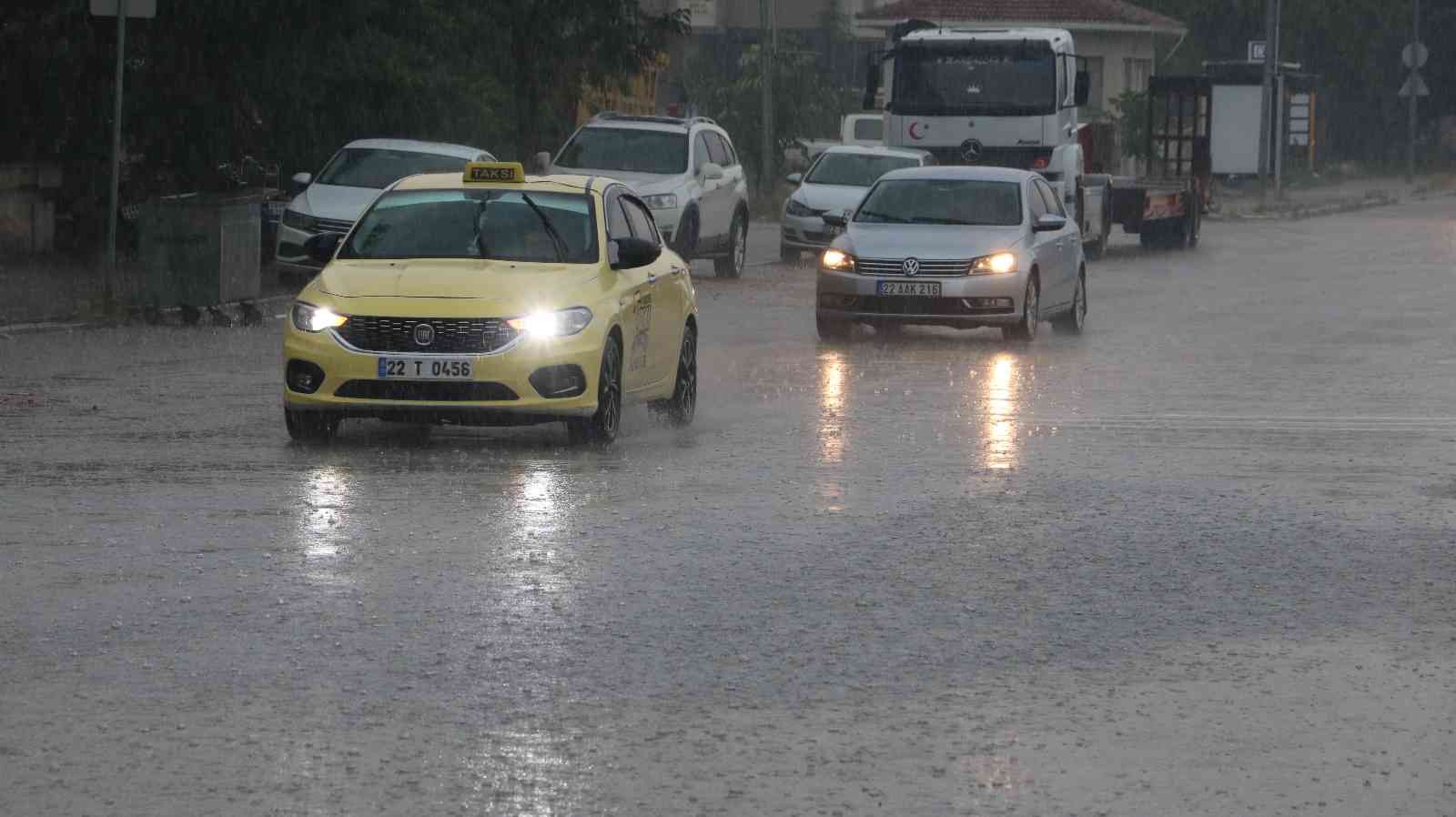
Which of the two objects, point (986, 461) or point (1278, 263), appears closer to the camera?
point (986, 461)

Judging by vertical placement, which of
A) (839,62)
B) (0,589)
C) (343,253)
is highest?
(839,62)

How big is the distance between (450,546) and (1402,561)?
3.70 meters

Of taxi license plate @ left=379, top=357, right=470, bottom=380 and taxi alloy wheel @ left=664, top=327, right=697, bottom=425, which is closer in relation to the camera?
taxi license plate @ left=379, top=357, right=470, bottom=380

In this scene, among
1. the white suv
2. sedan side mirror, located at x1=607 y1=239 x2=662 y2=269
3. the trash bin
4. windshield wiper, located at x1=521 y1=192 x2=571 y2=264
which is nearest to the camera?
sedan side mirror, located at x1=607 y1=239 x2=662 y2=269

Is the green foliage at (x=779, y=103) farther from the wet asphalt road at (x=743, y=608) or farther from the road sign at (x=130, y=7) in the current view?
the wet asphalt road at (x=743, y=608)

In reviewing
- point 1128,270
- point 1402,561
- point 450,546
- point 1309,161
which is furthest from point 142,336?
point 1309,161

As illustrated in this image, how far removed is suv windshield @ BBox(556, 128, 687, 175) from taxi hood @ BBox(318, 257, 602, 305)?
16.8 metres

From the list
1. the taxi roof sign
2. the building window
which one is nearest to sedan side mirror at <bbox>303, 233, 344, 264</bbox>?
the taxi roof sign

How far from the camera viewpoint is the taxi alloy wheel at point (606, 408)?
14172 millimetres

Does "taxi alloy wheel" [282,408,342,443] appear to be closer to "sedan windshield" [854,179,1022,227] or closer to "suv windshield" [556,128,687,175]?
"sedan windshield" [854,179,1022,227]

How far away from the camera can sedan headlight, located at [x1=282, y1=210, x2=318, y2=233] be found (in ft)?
88.0

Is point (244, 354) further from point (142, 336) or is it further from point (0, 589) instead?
point (0, 589)

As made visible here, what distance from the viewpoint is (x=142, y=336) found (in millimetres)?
21328

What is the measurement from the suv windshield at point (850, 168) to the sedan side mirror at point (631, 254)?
2118 cm
